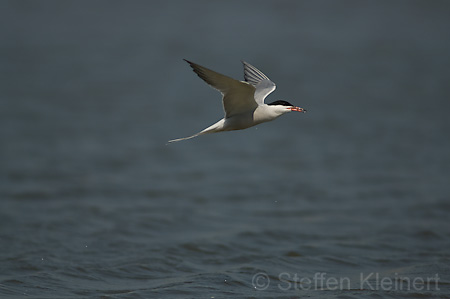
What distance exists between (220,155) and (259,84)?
7.23m

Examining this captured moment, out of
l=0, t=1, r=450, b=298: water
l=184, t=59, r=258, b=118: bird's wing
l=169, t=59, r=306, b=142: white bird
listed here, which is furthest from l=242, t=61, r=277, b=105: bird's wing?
l=0, t=1, r=450, b=298: water

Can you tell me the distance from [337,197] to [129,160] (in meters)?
4.45

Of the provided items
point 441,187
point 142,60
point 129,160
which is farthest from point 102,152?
point 142,60

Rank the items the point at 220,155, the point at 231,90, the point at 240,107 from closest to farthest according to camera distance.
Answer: the point at 231,90
the point at 240,107
the point at 220,155

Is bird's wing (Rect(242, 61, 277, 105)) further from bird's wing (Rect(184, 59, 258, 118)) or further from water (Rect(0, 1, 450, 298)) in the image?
water (Rect(0, 1, 450, 298))

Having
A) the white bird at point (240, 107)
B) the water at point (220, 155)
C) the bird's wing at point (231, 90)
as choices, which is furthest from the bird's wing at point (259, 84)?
the water at point (220, 155)

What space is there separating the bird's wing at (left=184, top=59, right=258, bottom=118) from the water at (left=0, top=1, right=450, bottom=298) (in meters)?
2.14

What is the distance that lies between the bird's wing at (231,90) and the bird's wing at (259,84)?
39 cm

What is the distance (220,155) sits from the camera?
47.4ft

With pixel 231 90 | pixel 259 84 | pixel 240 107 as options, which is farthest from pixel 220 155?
pixel 231 90

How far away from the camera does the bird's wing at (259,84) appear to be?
7.09 meters

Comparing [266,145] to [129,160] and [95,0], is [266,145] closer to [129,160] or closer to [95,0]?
[129,160]

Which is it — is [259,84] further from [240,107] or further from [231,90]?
[231,90]

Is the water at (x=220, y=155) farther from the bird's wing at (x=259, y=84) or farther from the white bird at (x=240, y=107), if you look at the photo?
the bird's wing at (x=259, y=84)
